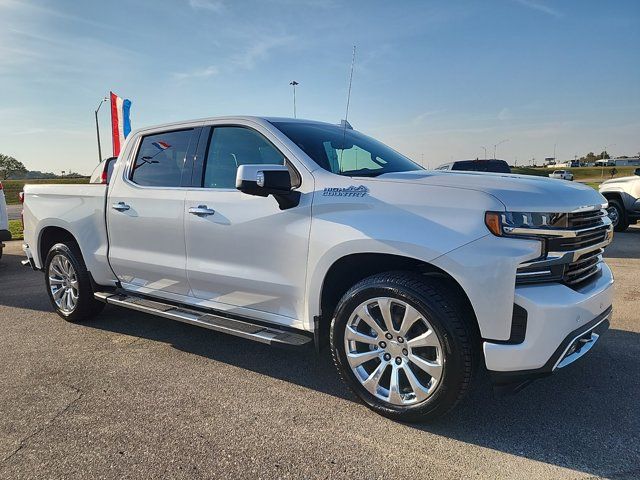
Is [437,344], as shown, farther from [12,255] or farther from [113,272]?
[12,255]

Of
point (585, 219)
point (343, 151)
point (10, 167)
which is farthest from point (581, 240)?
point (10, 167)

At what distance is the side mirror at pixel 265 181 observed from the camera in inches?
120

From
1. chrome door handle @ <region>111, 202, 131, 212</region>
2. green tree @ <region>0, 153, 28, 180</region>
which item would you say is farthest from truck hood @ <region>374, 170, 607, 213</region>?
green tree @ <region>0, 153, 28, 180</region>

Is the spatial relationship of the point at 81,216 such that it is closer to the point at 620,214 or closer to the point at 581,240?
the point at 581,240

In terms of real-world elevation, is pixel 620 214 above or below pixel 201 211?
below

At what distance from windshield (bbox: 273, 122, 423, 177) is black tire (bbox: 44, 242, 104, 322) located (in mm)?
2575

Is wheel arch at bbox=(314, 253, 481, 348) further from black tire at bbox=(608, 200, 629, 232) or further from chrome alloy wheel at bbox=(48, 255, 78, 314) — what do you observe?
black tire at bbox=(608, 200, 629, 232)

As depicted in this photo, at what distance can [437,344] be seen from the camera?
9.04ft

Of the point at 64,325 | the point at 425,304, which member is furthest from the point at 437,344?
the point at 64,325

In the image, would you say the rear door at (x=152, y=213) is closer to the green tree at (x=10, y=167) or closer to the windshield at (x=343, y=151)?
the windshield at (x=343, y=151)

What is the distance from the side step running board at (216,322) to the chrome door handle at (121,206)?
80 centimetres

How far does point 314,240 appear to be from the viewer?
10.5 ft

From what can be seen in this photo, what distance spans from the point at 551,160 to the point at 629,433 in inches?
5778

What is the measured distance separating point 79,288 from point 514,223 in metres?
4.14
